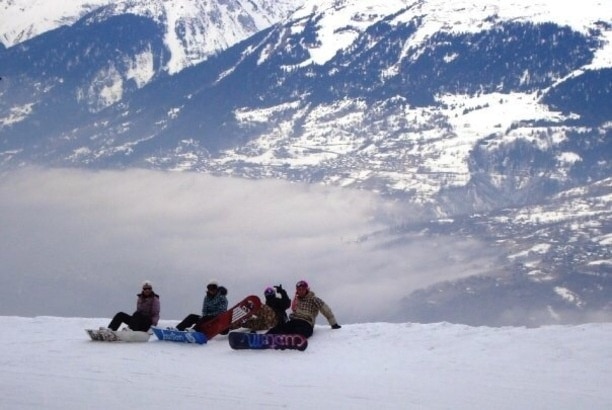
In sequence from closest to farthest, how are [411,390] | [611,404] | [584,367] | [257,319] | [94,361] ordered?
[611,404] < [411,390] < [584,367] < [94,361] < [257,319]

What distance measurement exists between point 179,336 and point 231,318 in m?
1.70

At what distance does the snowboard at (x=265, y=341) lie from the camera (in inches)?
1204

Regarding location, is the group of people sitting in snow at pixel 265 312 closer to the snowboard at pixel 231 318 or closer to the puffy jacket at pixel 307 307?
the puffy jacket at pixel 307 307

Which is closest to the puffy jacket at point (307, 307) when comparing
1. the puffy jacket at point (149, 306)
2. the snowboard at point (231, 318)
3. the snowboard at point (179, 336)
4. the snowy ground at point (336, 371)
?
the snowy ground at point (336, 371)

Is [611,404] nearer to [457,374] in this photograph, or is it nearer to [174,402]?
[457,374]

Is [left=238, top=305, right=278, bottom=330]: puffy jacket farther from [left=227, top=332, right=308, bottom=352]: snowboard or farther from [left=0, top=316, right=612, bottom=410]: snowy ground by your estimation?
[left=227, top=332, right=308, bottom=352]: snowboard

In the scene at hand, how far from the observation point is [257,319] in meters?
32.7

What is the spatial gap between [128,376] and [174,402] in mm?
3040

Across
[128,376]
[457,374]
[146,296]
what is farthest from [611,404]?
[146,296]

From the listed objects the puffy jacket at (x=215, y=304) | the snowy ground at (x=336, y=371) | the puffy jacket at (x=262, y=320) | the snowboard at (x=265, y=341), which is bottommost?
the snowy ground at (x=336, y=371)

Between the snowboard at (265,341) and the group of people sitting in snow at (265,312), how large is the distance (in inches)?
24.7

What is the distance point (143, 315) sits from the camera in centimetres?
3319

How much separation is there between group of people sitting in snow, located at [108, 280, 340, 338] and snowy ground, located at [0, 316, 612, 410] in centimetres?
75

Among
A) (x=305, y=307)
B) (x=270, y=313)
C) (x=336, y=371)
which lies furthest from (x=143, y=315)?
(x=336, y=371)
